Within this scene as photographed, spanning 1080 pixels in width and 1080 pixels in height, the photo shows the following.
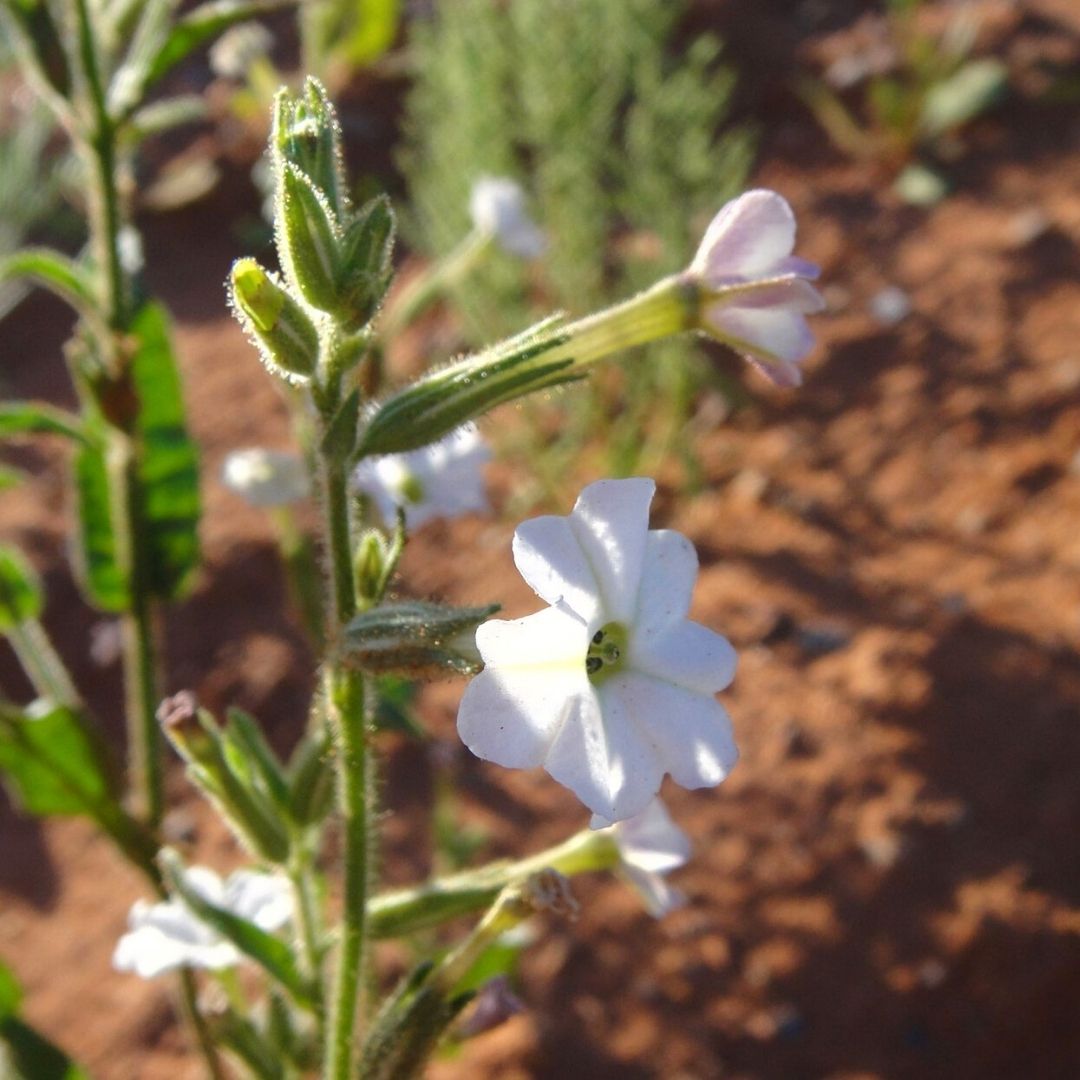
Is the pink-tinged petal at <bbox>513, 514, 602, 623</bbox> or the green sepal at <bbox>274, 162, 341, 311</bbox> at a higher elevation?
the green sepal at <bbox>274, 162, 341, 311</bbox>

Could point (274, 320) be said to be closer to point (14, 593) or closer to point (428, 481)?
point (428, 481)

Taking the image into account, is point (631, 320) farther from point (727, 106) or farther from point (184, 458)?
point (727, 106)

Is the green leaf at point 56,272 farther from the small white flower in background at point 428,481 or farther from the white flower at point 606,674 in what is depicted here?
the white flower at point 606,674

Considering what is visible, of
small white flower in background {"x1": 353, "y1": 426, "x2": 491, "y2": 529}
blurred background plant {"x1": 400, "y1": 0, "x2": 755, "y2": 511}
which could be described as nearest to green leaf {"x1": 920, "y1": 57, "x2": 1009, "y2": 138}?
blurred background plant {"x1": 400, "y1": 0, "x2": 755, "y2": 511}

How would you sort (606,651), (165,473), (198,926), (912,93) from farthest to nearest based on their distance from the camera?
1. (912,93)
2. (165,473)
3. (198,926)
4. (606,651)

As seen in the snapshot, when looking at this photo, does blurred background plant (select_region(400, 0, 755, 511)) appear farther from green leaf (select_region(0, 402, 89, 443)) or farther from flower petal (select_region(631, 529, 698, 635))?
flower petal (select_region(631, 529, 698, 635))

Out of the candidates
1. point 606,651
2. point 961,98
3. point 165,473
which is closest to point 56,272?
point 165,473
